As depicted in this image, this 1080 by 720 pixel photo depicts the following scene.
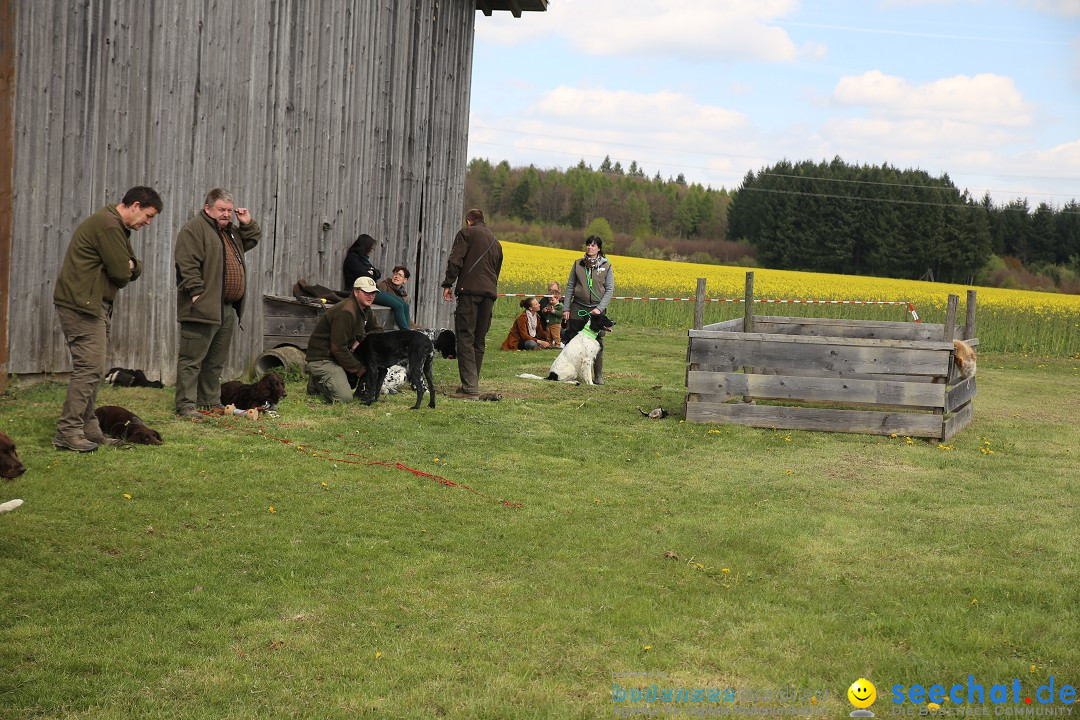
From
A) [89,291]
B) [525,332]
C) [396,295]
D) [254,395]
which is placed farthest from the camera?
[525,332]

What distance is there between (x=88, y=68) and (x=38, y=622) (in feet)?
22.0

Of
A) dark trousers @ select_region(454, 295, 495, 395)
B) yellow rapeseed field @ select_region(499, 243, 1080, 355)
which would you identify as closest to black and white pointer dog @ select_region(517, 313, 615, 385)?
dark trousers @ select_region(454, 295, 495, 395)

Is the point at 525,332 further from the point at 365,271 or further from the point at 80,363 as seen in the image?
the point at 80,363

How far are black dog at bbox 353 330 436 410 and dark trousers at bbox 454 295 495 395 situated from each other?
96 centimetres

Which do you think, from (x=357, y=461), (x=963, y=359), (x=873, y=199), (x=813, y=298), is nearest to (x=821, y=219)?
(x=873, y=199)

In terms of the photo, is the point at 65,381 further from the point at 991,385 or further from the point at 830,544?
the point at 991,385

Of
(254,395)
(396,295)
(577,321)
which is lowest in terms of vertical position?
(254,395)

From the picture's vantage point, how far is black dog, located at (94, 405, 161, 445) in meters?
7.71

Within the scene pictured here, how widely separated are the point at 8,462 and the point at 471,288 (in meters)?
6.22

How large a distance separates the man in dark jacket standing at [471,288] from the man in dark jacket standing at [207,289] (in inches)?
112

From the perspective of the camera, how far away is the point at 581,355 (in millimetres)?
13281

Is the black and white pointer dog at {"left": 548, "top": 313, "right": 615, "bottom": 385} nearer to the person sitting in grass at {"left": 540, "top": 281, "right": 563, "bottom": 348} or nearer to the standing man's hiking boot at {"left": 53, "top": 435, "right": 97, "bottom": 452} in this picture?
the person sitting in grass at {"left": 540, "top": 281, "right": 563, "bottom": 348}

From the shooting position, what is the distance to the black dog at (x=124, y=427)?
7711mm

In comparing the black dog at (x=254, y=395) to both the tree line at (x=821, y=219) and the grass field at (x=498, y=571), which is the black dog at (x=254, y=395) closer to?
the grass field at (x=498, y=571)
